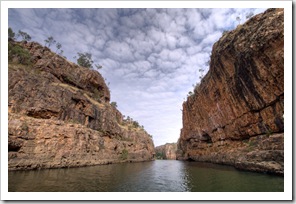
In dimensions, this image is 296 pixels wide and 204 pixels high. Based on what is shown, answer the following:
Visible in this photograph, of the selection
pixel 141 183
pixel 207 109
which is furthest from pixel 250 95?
pixel 141 183

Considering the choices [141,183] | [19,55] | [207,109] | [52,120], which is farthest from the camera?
[207,109]

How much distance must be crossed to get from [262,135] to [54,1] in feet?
118

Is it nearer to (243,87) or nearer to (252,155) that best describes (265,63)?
(243,87)

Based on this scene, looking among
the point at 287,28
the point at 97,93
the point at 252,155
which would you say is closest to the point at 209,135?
the point at 252,155

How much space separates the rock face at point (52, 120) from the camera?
30900 mm

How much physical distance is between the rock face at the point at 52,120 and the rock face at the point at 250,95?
3251 centimetres

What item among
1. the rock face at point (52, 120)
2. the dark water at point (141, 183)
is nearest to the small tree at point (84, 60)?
the rock face at point (52, 120)

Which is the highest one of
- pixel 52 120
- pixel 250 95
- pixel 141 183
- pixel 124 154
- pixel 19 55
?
pixel 19 55

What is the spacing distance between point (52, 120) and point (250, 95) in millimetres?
40193

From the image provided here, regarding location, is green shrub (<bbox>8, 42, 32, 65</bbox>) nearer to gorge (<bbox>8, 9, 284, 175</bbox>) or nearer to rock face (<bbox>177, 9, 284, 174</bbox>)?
gorge (<bbox>8, 9, 284, 175</bbox>)

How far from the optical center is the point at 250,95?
3375 cm

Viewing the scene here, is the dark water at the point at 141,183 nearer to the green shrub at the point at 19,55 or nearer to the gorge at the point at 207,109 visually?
the gorge at the point at 207,109

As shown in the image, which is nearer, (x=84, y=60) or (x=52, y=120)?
(x=52, y=120)

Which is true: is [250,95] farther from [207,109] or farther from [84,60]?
[84,60]
